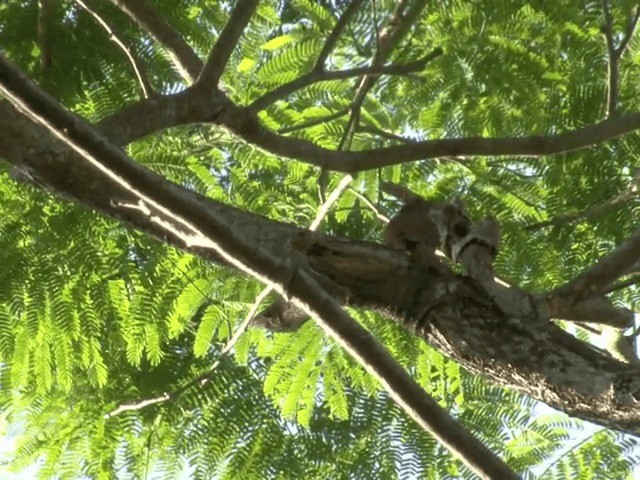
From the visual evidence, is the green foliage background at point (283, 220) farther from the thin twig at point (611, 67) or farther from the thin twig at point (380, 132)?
the thin twig at point (611, 67)

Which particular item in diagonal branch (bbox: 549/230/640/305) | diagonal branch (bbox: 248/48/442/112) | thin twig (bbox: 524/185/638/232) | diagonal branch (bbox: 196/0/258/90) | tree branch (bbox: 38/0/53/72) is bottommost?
diagonal branch (bbox: 549/230/640/305)

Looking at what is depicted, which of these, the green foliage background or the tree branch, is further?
the green foliage background

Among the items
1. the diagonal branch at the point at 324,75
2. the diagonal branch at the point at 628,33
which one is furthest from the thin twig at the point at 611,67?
the diagonal branch at the point at 324,75

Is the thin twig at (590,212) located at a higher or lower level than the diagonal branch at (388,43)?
lower

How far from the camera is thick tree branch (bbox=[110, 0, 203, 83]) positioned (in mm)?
2559

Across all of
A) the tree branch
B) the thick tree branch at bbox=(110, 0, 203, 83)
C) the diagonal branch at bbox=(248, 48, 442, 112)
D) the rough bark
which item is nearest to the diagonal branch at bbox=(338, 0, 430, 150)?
the diagonal branch at bbox=(248, 48, 442, 112)

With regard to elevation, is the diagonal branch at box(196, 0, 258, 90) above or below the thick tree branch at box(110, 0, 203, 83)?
below

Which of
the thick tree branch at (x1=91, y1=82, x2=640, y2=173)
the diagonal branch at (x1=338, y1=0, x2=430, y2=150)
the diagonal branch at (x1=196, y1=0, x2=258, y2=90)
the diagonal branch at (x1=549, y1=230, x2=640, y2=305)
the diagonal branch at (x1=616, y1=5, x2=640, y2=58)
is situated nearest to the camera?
the diagonal branch at (x1=549, y1=230, x2=640, y2=305)

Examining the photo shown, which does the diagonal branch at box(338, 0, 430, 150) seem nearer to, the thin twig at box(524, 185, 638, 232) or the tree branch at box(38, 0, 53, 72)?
the thin twig at box(524, 185, 638, 232)

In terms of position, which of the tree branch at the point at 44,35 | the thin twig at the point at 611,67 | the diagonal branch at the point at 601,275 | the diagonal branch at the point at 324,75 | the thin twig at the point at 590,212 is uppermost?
the tree branch at the point at 44,35

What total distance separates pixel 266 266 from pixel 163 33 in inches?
43.2

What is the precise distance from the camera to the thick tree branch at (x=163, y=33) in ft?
8.39

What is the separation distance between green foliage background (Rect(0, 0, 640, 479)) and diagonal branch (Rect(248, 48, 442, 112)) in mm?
103

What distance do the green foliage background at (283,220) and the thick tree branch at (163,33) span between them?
36cm
